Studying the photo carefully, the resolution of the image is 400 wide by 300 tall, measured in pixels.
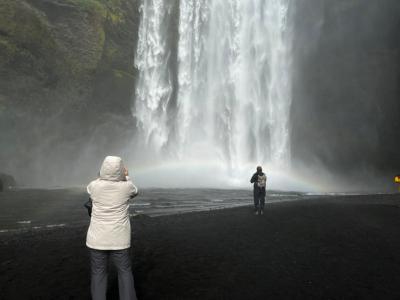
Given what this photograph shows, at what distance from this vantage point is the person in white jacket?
16.1ft

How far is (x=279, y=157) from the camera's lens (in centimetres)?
4953

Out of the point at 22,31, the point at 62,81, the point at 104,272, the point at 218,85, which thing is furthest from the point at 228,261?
the point at 218,85

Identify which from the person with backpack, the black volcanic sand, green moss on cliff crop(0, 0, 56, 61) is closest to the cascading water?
green moss on cliff crop(0, 0, 56, 61)

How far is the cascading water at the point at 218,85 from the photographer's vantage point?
165 ft

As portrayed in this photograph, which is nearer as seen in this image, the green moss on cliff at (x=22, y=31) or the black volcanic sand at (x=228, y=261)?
the black volcanic sand at (x=228, y=261)

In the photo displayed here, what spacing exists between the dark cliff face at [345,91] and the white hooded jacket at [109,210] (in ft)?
161

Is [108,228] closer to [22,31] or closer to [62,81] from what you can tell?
[22,31]

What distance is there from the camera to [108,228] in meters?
4.90

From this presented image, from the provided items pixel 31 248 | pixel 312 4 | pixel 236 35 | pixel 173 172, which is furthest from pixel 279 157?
pixel 31 248

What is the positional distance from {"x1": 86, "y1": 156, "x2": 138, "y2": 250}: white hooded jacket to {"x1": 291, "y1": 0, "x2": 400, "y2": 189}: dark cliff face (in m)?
49.0

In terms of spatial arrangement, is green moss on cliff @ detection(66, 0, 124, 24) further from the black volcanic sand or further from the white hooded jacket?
the white hooded jacket

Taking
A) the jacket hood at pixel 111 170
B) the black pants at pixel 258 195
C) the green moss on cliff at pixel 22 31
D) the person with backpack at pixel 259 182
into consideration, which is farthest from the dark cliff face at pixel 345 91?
the jacket hood at pixel 111 170

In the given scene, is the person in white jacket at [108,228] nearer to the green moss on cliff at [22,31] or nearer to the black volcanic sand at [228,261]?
the black volcanic sand at [228,261]

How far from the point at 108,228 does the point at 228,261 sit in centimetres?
427
